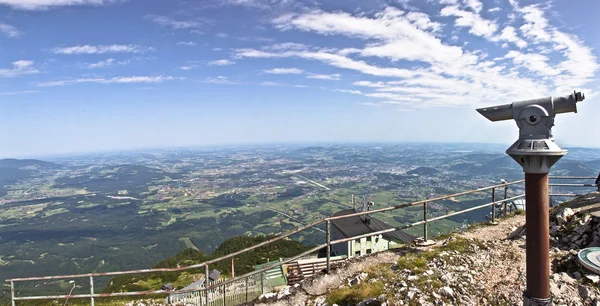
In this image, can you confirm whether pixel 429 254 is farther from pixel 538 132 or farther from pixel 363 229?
pixel 363 229

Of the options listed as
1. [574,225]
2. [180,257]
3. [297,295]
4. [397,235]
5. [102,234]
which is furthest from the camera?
[102,234]

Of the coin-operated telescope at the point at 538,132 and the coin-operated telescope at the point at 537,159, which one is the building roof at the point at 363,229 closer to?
the coin-operated telescope at the point at 537,159

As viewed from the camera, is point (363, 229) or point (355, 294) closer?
point (355, 294)

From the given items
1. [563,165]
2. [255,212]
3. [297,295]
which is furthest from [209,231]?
[563,165]

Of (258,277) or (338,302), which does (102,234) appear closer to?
(258,277)

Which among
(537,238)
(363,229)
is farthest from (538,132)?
(363,229)

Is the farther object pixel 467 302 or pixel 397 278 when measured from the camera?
pixel 397 278

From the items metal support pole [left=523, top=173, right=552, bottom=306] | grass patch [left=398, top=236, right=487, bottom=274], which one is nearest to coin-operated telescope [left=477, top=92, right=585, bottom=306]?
metal support pole [left=523, top=173, right=552, bottom=306]

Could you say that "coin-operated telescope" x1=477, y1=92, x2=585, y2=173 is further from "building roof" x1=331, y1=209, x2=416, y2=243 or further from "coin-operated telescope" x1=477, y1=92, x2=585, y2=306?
"building roof" x1=331, y1=209, x2=416, y2=243
